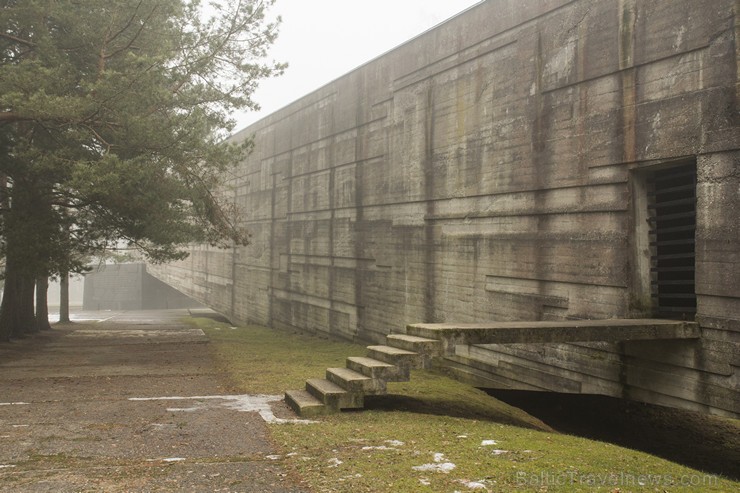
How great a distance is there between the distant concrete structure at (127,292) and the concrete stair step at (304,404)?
45430 millimetres

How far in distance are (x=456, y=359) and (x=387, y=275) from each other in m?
3.12

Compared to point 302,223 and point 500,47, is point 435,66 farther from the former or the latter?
point 302,223

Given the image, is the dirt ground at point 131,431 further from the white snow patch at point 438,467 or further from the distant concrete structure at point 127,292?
the distant concrete structure at point 127,292

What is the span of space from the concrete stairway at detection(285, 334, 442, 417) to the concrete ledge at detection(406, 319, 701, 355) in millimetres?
197

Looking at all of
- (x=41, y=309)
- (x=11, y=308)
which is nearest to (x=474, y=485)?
(x=11, y=308)

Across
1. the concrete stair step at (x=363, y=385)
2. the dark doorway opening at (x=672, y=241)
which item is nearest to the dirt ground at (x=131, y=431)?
the concrete stair step at (x=363, y=385)

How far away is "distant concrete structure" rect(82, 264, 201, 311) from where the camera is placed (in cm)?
4969

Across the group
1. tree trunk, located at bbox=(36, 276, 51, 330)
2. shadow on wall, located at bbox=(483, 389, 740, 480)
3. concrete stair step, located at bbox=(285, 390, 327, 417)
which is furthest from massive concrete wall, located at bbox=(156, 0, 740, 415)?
tree trunk, located at bbox=(36, 276, 51, 330)

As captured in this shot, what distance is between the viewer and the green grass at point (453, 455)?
4570 millimetres

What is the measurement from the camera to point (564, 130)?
897 cm

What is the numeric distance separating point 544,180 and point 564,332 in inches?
116

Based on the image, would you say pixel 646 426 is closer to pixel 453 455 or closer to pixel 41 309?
pixel 453 455

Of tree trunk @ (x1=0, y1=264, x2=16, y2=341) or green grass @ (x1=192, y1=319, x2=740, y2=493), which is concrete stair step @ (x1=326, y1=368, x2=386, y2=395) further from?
tree trunk @ (x1=0, y1=264, x2=16, y2=341)

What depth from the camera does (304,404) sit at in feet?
23.1
